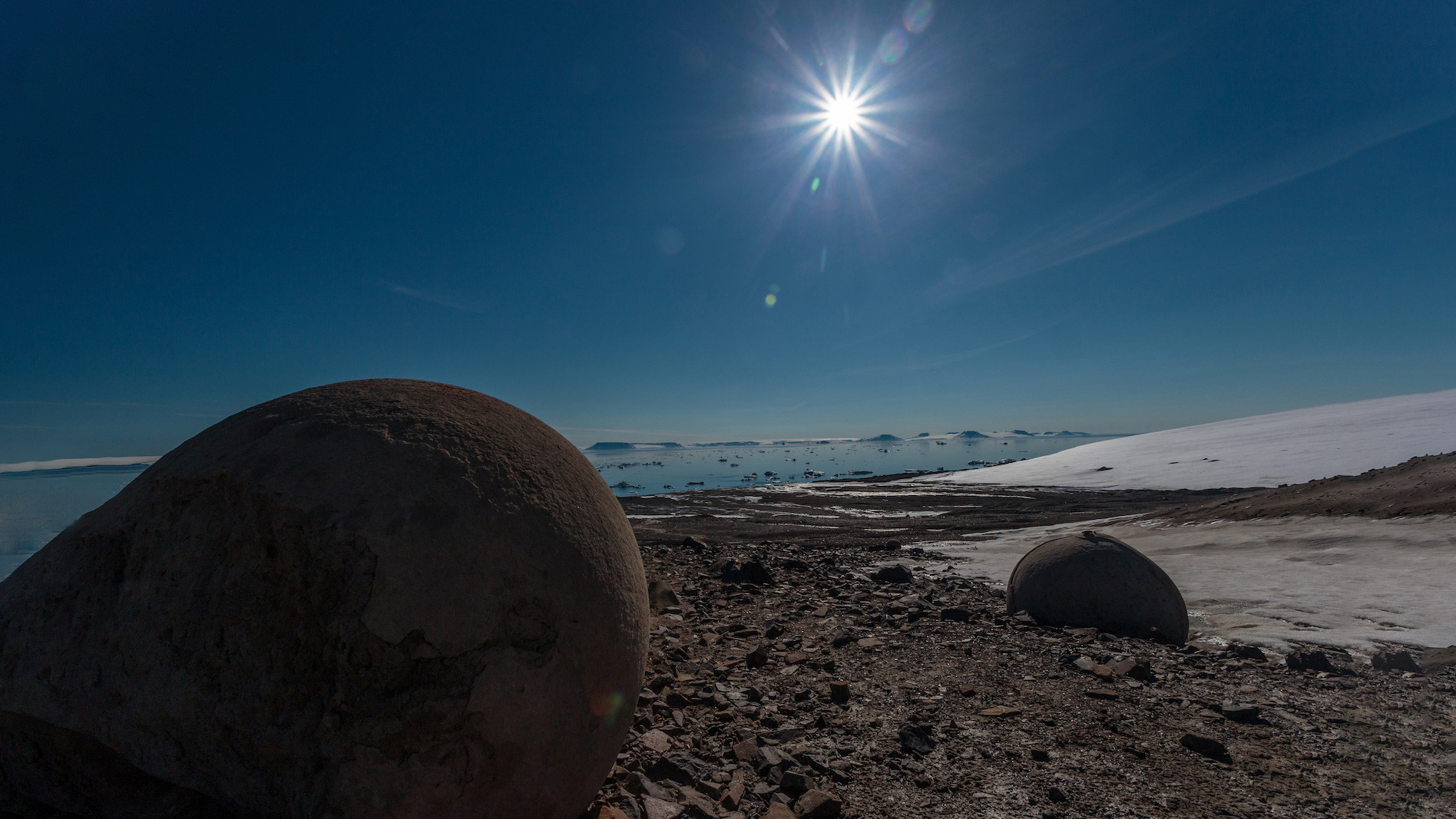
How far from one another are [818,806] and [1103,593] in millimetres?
5456

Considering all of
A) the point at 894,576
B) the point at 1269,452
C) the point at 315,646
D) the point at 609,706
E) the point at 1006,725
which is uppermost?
the point at 1269,452

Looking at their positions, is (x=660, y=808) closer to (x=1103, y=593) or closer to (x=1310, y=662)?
(x=1103, y=593)

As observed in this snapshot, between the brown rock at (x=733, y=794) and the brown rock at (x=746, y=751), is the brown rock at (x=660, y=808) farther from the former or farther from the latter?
the brown rock at (x=746, y=751)

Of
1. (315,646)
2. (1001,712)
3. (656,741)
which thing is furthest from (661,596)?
(315,646)

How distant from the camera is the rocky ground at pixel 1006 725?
3217mm

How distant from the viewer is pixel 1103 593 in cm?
673

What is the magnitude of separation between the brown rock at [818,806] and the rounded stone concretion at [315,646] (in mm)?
1252

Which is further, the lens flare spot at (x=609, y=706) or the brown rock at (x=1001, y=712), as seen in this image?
the brown rock at (x=1001, y=712)

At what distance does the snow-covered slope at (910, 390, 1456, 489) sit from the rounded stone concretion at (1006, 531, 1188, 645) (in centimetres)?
2838

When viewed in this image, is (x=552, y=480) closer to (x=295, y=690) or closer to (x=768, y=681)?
(x=295, y=690)

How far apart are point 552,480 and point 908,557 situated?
12.2 metres

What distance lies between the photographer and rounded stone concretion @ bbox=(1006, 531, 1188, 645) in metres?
6.56

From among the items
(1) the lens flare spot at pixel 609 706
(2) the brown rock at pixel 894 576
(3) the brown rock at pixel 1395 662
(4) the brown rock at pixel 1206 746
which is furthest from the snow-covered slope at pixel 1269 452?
(1) the lens flare spot at pixel 609 706

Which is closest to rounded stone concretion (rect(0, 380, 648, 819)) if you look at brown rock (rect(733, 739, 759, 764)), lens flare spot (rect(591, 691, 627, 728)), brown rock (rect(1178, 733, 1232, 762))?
lens flare spot (rect(591, 691, 627, 728))
